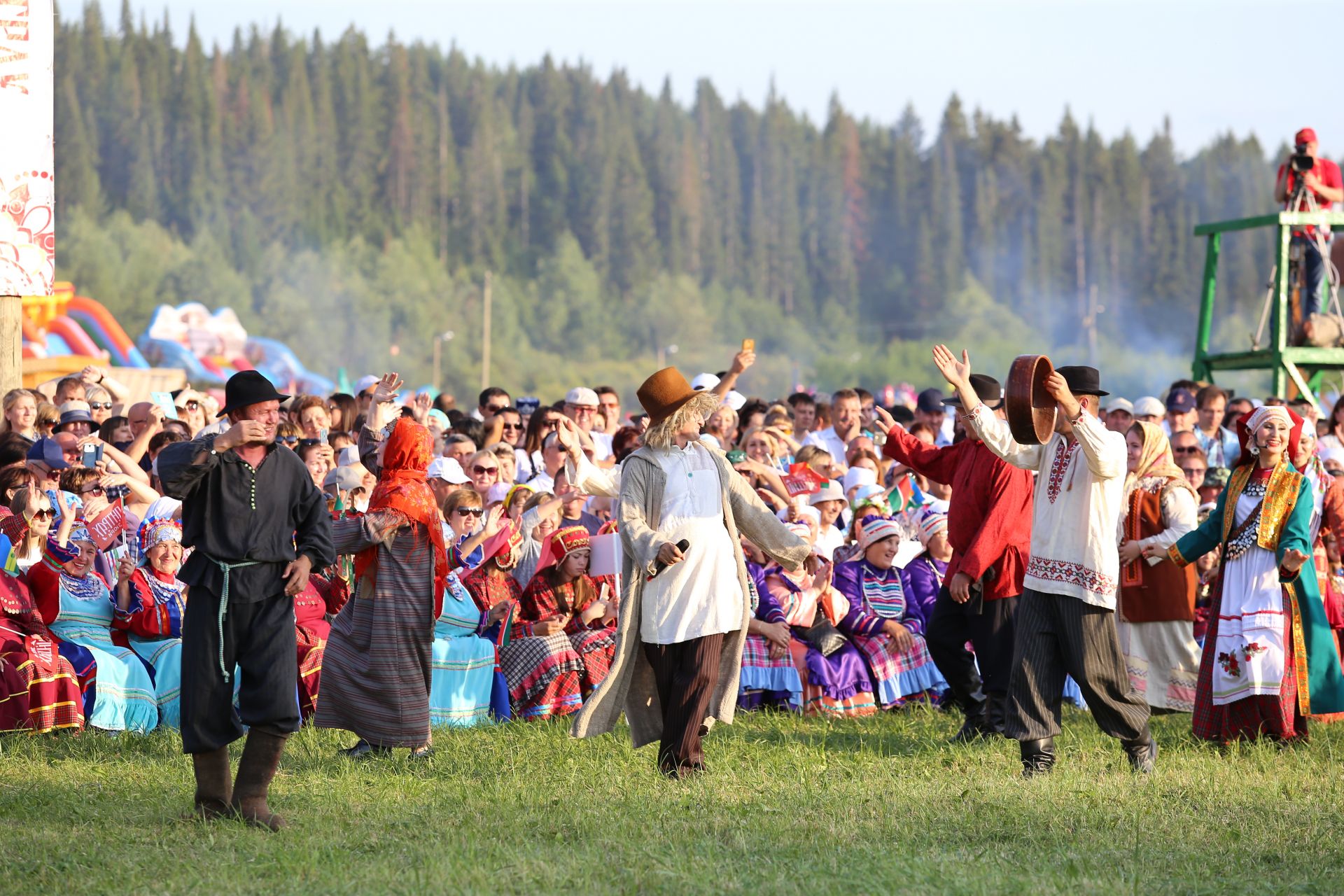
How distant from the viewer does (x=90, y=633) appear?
748 centimetres

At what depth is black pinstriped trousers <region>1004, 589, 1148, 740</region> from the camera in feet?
20.5

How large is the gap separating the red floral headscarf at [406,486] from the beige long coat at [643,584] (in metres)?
1.02

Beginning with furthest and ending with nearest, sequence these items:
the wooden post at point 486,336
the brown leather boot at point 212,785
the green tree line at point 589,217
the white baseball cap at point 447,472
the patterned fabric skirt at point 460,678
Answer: the green tree line at point 589,217 → the wooden post at point 486,336 → the white baseball cap at point 447,472 → the patterned fabric skirt at point 460,678 → the brown leather boot at point 212,785

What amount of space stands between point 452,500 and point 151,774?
2409 mm

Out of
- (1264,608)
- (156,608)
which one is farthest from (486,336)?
(1264,608)

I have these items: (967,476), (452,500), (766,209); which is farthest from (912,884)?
(766,209)

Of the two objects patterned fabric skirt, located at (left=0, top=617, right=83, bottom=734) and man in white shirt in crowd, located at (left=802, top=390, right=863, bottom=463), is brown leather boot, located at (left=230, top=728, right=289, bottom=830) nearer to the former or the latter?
patterned fabric skirt, located at (left=0, top=617, right=83, bottom=734)

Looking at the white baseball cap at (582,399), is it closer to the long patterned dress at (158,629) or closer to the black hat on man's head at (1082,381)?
the long patterned dress at (158,629)

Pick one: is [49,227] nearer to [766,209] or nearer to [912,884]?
[912,884]

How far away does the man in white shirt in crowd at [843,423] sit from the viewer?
11.4 metres

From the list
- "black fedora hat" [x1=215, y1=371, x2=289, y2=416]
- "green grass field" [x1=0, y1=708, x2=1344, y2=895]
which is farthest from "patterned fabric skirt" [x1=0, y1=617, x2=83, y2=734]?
"black fedora hat" [x1=215, y1=371, x2=289, y2=416]

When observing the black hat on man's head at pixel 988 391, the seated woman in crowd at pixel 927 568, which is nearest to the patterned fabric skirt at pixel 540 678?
the seated woman in crowd at pixel 927 568

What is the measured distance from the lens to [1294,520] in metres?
6.97

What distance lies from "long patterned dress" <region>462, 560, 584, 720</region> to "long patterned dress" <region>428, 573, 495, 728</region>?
0.26 ft
